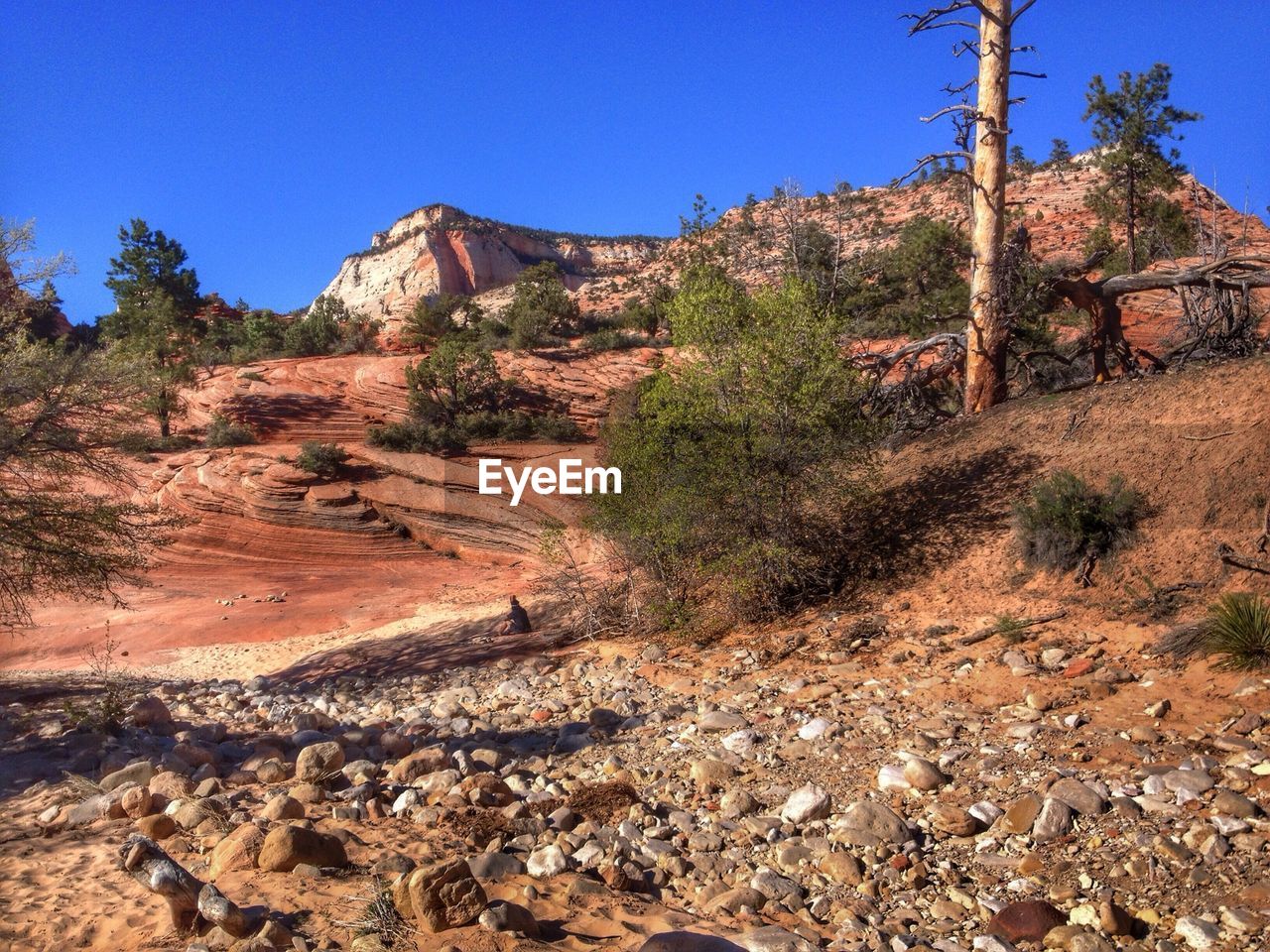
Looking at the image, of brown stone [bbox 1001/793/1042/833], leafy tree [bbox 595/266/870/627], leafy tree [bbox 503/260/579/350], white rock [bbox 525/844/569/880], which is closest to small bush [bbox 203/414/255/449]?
leafy tree [bbox 503/260/579/350]

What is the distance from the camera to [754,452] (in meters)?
9.46

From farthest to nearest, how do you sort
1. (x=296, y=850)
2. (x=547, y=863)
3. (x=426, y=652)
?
1. (x=426, y=652)
2. (x=547, y=863)
3. (x=296, y=850)

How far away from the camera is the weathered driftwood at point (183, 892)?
3852 millimetres

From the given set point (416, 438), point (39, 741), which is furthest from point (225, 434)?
point (39, 741)

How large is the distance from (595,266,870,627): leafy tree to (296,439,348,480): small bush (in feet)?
48.4

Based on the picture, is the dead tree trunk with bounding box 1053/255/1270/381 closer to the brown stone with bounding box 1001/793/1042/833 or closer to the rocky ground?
the rocky ground

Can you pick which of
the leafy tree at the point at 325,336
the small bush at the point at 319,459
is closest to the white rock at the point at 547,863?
the small bush at the point at 319,459

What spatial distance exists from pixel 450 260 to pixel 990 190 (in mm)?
59503

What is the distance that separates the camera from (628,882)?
4.68 m

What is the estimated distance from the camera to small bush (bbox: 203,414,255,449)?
78.7ft

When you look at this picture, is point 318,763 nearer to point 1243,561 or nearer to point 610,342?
point 1243,561

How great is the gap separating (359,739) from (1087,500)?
23.0 feet

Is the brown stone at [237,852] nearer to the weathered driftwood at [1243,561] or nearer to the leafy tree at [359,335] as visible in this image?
the weathered driftwood at [1243,561]

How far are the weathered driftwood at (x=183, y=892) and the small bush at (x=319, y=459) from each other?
18.9 meters
